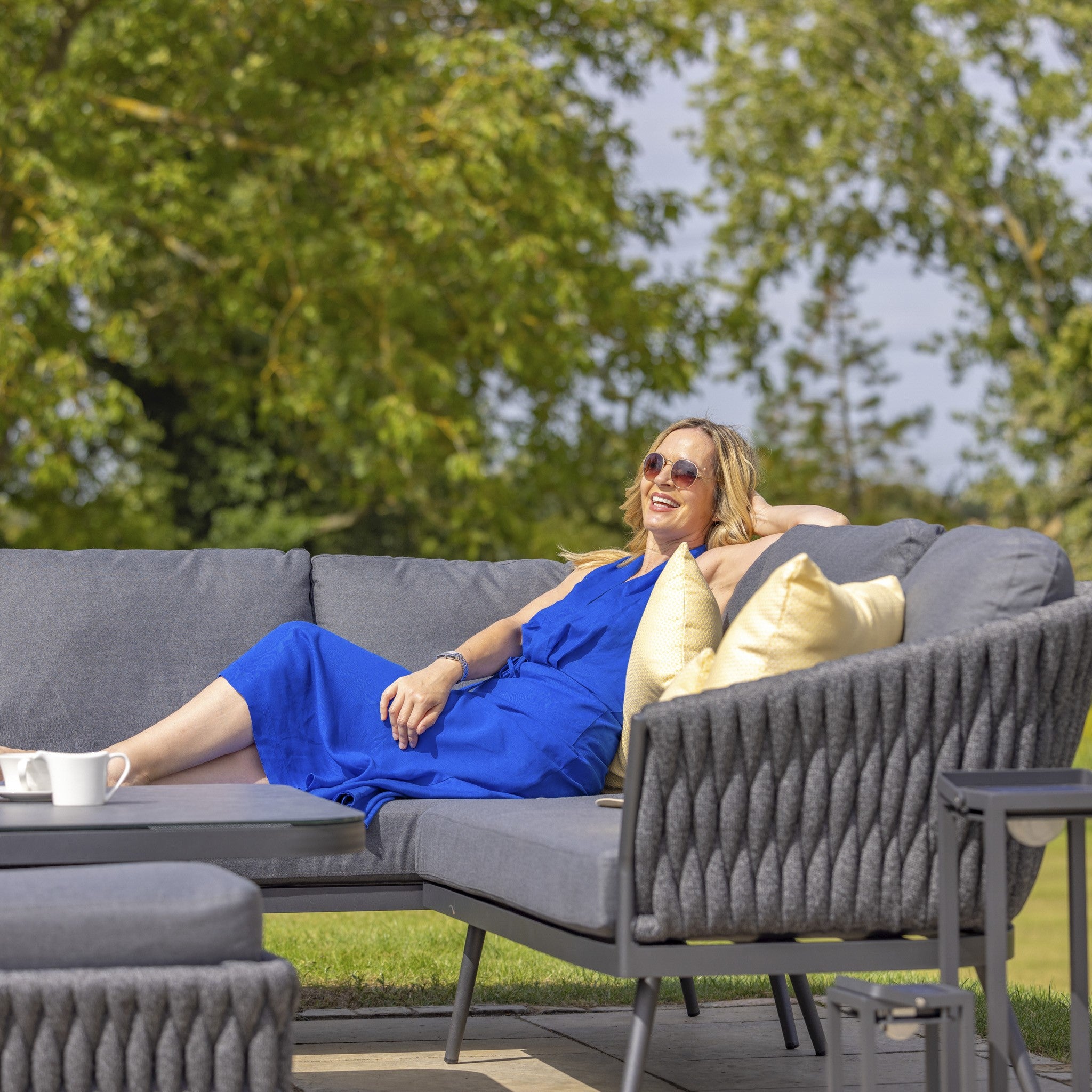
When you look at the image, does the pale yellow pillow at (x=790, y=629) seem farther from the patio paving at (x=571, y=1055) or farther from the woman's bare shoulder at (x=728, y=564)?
the patio paving at (x=571, y=1055)

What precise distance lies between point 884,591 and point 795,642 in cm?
28

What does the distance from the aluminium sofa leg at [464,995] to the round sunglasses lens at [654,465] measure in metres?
1.09

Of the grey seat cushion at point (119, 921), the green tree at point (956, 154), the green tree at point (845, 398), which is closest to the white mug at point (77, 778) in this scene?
the grey seat cushion at point (119, 921)

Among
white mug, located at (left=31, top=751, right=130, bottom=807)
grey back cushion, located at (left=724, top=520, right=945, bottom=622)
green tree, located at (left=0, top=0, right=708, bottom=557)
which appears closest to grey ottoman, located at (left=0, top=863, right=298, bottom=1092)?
white mug, located at (left=31, top=751, right=130, bottom=807)

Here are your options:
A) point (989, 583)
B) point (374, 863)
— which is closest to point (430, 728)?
point (374, 863)

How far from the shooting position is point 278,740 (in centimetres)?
290

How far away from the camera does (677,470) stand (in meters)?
3.25

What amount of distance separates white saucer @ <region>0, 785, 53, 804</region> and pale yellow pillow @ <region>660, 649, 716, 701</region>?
3.20 feet

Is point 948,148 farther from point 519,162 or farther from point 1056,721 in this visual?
point 1056,721

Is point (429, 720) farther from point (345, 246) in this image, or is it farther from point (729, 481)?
point (345, 246)

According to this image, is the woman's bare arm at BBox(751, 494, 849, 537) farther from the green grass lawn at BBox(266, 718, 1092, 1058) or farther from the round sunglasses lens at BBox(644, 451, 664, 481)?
the green grass lawn at BBox(266, 718, 1092, 1058)

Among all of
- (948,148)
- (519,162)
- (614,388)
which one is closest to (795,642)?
(519,162)

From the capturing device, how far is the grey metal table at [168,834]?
186 centimetres

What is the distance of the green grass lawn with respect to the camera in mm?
3377
